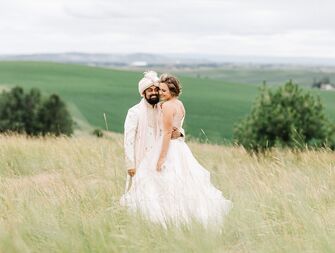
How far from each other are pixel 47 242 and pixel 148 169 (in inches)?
94.2

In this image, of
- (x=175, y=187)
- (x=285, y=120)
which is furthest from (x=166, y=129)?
(x=285, y=120)

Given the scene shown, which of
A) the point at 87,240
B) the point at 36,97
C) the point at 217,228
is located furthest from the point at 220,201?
the point at 36,97

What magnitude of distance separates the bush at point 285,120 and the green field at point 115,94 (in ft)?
84.7

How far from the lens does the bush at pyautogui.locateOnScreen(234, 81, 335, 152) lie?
1916cm

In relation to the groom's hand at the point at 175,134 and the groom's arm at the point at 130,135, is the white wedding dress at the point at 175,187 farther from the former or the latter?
the groom's arm at the point at 130,135

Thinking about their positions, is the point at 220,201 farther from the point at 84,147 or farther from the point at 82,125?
the point at 82,125

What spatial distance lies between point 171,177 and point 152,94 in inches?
39.2

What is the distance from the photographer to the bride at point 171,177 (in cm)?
731

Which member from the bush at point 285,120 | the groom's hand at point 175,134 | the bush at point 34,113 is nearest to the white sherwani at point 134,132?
the groom's hand at point 175,134

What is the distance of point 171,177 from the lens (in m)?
7.60

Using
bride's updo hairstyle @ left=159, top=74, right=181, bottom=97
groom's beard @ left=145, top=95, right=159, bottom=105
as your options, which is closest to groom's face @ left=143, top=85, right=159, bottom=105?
groom's beard @ left=145, top=95, right=159, bottom=105

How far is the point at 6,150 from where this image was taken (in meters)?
12.0

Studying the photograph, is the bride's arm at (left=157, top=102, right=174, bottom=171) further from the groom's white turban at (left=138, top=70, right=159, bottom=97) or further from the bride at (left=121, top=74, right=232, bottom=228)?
the groom's white turban at (left=138, top=70, right=159, bottom=97)

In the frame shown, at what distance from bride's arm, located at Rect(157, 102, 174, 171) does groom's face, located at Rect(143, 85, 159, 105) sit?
0.33 m
